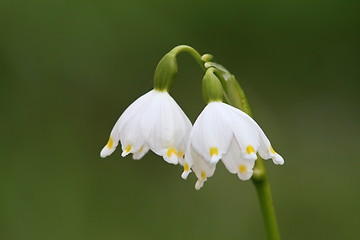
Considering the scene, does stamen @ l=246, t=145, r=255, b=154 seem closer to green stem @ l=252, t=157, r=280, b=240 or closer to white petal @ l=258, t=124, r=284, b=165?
white petal @ l=258, t=124, r=284, b=165

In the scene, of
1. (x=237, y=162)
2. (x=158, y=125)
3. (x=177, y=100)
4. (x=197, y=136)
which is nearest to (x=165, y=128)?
(x=158, y=125)

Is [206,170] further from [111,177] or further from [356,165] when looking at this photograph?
[356,165]

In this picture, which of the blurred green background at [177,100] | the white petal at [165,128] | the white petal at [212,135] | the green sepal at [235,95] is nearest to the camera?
the white petal at [212,135]

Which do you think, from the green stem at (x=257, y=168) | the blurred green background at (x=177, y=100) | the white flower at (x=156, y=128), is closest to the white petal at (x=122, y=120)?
the white flower at (x=156, y=128)

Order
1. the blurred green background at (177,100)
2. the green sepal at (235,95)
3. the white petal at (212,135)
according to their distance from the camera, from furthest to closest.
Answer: the blurred green background at (177,100)
the green sepal at (235,95)
the white petal at (212,135)

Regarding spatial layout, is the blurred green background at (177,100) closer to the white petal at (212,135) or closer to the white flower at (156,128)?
the white flower at (156,128)

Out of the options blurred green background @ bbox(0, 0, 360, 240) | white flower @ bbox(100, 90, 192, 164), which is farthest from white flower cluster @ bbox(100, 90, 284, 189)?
blurred green background @ bbox(0, 0, 360, 240)

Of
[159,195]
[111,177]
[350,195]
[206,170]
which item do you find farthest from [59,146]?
[206,170]
